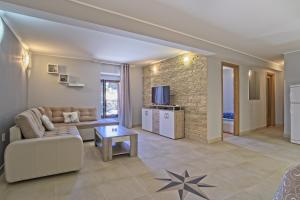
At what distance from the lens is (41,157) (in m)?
2.48

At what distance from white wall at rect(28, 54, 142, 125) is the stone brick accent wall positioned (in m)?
2.32

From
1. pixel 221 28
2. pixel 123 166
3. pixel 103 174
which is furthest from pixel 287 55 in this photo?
pixel 103 174

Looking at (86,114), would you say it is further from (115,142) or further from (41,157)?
(41,157)

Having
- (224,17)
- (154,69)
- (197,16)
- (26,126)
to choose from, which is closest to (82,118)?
(26,126)

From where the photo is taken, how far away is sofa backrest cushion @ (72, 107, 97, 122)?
5112 mm

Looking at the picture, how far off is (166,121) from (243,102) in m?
2.57

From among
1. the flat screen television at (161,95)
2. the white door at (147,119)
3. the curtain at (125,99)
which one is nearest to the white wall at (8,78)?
the curtain at (125,99)

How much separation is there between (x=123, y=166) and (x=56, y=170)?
3.37 ft

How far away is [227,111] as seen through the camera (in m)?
6.77

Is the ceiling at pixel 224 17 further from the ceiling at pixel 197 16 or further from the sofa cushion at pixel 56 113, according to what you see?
the sofa cushion at pixel 56 113

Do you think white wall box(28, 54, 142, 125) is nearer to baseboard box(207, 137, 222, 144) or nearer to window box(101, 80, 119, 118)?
window box(101, 80, 119, 118)

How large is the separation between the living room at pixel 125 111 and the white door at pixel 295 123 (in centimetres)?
22

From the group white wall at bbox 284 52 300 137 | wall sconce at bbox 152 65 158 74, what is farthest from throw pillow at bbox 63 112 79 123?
white wall at bbox 284 52 300 137

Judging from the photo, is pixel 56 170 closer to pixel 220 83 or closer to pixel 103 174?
pixel 103 174
